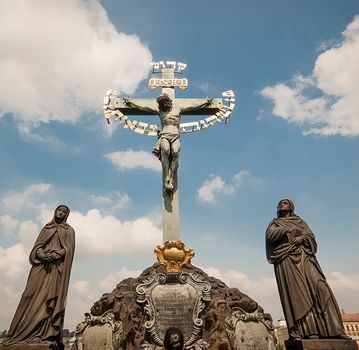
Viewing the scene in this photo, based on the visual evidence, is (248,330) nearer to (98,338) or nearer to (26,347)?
(98,338)

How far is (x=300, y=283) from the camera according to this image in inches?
251

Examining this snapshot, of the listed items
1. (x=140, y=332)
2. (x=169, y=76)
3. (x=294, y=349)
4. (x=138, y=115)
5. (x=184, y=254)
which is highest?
(x=169, y=76)

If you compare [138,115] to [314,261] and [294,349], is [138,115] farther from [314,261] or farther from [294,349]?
[294,349]

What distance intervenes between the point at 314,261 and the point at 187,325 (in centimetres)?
278

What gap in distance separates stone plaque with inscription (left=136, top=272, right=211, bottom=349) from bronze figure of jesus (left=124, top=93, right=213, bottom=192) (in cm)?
302

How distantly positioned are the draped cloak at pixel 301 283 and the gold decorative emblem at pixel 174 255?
6.11 feet

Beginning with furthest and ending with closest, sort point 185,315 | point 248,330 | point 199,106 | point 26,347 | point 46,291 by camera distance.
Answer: point 199,106
point 248,330
point 185,315
point 46,291
point 26,347

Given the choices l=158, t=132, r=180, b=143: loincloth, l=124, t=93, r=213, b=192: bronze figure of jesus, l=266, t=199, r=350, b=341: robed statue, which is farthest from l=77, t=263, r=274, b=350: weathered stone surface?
l=158, t=132, r=180, b=143: loincloth

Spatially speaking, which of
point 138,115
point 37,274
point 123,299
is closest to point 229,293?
point 123,299

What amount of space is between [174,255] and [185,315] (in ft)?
4.24

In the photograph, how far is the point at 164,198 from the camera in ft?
32.0

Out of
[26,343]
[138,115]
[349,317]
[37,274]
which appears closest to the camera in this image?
[26,343]

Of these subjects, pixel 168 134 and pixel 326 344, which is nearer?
pixel 326 344

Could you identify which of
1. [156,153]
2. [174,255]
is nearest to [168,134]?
[156,153]
